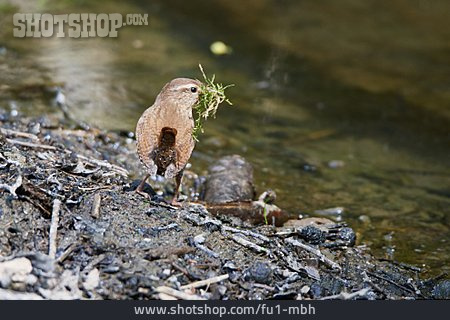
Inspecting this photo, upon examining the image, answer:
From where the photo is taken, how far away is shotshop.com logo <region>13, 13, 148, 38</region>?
12.0 meters

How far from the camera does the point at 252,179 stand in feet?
25.9

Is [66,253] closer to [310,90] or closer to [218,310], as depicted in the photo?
[218,310]

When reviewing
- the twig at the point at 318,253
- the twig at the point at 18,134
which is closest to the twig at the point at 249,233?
the twig at the point at 318,253

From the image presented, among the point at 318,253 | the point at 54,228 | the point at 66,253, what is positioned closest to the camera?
the point at 66,253

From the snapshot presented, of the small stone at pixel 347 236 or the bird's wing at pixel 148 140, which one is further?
the small stone at pixel 347 236

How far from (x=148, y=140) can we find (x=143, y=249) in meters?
0.99

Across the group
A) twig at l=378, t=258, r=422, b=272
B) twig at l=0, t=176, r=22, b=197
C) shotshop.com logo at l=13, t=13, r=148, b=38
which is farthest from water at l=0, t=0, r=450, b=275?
twig at l=0, t=176, r=22, b=197

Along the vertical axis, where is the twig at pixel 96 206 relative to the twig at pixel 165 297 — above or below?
above

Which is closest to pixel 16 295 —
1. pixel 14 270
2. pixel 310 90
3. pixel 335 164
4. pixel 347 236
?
pixel 14 270

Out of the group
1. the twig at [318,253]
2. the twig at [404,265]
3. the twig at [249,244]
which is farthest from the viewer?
the twig at [404,265]

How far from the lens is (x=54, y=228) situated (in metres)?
5.18

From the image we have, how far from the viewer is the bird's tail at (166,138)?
5.84 metres

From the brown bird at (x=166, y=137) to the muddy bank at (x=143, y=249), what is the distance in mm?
348

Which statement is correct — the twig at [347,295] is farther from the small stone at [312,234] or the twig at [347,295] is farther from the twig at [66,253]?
the twig at [66,253]
